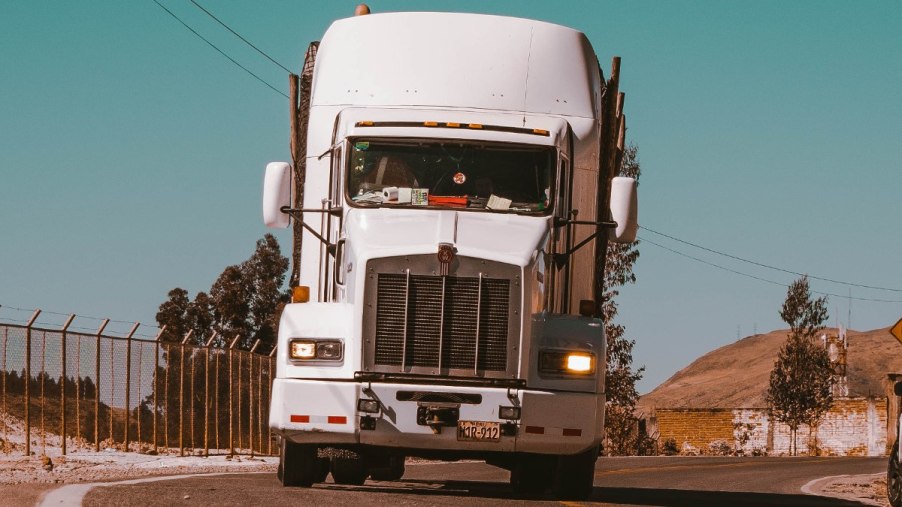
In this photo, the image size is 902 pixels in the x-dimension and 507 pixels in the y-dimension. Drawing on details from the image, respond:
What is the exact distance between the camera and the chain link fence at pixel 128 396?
2373cm

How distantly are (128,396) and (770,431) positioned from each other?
175ft

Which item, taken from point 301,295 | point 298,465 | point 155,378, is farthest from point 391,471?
point 155,378

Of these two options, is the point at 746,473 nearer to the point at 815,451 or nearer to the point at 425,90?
the point at 425,90

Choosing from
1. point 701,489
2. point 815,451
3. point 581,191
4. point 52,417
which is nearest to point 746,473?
point 701,489

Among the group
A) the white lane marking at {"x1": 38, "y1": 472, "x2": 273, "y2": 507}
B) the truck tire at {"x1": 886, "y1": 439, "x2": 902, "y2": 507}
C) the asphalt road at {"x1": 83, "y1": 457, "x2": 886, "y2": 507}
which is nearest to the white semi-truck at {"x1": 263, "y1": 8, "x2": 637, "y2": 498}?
the asphalt road at {"x1": 83, "y1": 457, "x2": 886, "y2": 507}

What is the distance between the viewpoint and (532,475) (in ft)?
51.0

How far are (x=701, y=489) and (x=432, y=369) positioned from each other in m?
10.6

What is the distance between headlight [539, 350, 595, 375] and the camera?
13086mm

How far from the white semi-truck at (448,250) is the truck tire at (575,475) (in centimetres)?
1

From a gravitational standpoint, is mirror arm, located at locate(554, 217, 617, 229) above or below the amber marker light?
above

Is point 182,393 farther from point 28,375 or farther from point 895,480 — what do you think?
point 895,480

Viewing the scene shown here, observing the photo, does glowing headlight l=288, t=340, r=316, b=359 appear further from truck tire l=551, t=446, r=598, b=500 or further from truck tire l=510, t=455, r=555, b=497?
truck tire l=551, t=446, r=598, b=500

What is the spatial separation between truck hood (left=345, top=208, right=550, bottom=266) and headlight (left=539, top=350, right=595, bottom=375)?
2.77 ft

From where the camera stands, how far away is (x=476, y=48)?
1461 centimetres
